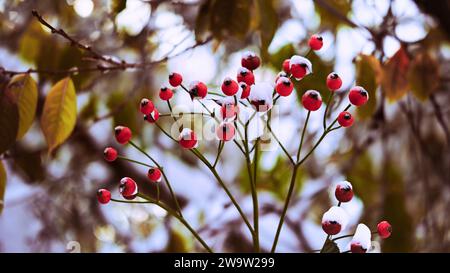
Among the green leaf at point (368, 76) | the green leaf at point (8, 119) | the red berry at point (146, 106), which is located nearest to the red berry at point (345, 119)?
the red berry at point (146, 106)

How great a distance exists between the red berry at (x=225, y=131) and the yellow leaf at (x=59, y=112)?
0.39 metres

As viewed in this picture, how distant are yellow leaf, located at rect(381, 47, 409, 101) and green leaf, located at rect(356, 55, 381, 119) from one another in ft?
0.08

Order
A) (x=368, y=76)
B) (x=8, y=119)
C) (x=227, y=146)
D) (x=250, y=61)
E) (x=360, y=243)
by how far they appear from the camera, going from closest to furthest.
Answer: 1. (x=360, y=243)
2. (x=250, y=61)
3. (x=8, y=119)
4. (x=368, y=76)
5. (x=227, y=146)

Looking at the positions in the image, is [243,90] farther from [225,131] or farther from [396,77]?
[396,77]

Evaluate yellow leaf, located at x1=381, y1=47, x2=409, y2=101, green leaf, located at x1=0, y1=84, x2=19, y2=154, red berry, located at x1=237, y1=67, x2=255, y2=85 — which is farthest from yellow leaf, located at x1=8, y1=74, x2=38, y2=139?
yellow leaf, located at x1=381, y1=47, x2=409, y2=101

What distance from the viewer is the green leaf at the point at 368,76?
1.03 m

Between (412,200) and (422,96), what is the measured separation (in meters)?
1.20

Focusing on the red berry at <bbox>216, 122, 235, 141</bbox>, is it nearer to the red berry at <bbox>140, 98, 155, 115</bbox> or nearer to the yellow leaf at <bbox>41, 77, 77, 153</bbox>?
the red berry at <bbox>140, 98, 155, 115</bbox>

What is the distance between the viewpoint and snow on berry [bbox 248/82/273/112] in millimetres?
631

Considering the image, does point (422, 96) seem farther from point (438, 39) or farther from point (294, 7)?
point (294, 7)

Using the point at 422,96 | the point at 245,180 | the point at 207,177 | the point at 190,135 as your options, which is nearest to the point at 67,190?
the point at 207,177

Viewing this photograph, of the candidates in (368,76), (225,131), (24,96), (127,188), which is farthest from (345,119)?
(24,96)

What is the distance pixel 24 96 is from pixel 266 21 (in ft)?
1.40

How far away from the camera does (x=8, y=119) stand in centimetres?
89
